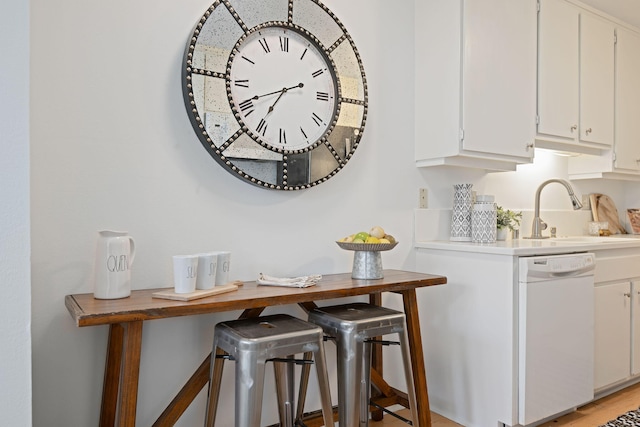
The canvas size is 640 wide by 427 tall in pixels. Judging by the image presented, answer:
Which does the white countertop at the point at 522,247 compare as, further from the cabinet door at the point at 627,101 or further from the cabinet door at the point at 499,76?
the cabinet door at the point at 627,101

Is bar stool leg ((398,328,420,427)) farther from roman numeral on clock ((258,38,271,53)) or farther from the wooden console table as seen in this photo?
roman numeral on clock ((258,38,271,53))

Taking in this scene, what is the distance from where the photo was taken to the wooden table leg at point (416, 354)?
79.7 inches

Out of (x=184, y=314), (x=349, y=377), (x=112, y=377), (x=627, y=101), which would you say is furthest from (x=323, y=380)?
(x=627, y=101)

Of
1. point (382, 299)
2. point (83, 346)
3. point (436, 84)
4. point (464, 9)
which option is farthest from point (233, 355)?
point (464, 9)

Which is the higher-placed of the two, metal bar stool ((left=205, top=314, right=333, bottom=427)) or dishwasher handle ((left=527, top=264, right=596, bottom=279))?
dishwasher handle ((left=527, top=264, right=596, bottom=279))

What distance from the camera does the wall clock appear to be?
188cm

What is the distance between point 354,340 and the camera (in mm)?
1767

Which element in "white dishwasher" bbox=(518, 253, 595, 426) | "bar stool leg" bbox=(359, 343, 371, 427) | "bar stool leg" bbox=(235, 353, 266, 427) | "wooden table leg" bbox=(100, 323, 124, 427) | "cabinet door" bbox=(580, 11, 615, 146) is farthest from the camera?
"cabinet door" bbox=(580, 11, 615, 146)

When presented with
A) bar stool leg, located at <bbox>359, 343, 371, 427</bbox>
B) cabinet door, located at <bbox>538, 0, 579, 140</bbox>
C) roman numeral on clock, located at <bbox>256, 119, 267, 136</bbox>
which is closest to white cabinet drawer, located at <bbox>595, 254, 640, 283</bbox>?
cabinet door, located at <bbox>538, 0, 579, 140</bbox>

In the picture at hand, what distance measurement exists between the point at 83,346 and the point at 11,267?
0.72m

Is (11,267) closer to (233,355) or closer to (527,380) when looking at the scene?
(233,355)

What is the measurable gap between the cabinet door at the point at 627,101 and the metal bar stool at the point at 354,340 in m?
2.45

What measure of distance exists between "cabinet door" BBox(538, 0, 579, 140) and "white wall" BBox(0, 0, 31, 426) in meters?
2.64

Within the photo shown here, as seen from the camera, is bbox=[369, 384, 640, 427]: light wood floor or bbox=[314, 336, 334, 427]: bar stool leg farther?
bbox=[369, 384, 640, 427]: light wood floor
